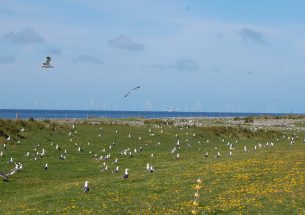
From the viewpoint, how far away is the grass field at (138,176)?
85.0 feet

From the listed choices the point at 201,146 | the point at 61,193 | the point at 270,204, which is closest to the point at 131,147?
the point at 201,146

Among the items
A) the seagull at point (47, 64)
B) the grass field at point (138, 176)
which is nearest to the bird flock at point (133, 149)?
the grass field at point (138, 176)

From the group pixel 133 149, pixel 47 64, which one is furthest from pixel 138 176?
pixel 133 149

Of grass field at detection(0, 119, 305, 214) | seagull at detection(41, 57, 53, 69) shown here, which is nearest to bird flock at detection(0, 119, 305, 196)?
grass field at detection(0, 119, 305, 214)

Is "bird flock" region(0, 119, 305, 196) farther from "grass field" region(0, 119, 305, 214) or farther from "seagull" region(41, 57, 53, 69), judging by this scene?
"seagull" region(41, 57, 53, 69)

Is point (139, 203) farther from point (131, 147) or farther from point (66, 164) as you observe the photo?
point (131, 147)

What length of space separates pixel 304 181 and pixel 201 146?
125ft

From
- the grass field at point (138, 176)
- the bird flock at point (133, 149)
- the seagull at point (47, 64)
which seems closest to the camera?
the grass field at point (138, 176)

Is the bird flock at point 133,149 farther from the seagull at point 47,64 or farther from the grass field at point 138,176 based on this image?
the seagull at point 47,64

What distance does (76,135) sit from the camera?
69312 mm

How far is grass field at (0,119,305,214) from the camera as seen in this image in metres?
25.9

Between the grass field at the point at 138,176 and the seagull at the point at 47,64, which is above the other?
the seagull at the point at 47,64

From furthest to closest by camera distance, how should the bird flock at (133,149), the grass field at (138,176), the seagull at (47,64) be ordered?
1. the bird flock at (133,149)
2. the seagull at (47,64)
3. the grass field at (138,176)

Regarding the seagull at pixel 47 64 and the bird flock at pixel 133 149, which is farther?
the bird flock at pixel 133 149
